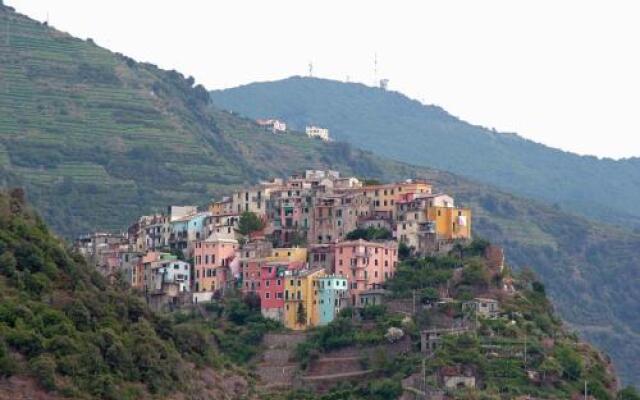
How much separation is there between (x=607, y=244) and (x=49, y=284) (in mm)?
91554

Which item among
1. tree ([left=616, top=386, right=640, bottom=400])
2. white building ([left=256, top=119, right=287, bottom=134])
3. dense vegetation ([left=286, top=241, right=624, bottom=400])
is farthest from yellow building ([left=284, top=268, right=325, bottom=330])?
white building ([left=256, top=119, right=287, bottom=134])

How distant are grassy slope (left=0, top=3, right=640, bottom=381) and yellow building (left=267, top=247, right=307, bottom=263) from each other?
37.9 meters

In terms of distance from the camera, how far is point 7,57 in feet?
518

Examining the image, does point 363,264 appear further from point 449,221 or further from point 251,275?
point 449,221

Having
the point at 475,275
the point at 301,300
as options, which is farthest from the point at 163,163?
the point at 475,275

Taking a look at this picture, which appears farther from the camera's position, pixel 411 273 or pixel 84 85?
pixel 84 85

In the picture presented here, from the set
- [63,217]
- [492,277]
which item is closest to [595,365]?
[492,277]

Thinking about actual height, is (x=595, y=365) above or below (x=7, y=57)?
below

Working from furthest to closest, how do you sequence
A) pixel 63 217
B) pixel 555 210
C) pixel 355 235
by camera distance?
pixel 555 210
pixel 63 217
pixel 355 235

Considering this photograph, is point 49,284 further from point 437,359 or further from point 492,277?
point 492,277

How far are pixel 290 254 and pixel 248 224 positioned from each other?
473 cm

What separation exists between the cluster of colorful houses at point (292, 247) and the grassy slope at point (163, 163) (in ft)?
105

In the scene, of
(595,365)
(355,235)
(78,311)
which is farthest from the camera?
(355,235)

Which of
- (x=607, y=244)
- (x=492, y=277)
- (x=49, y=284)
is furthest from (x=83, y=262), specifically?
(x=607, y=244)
